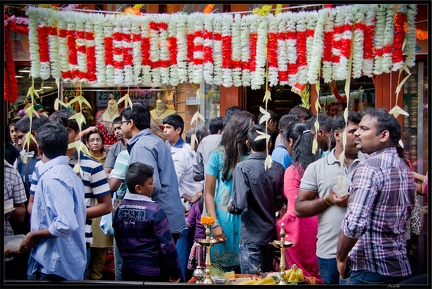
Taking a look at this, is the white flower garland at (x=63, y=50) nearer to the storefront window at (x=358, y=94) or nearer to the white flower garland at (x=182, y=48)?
the white flower garland at (x=182, y=48)

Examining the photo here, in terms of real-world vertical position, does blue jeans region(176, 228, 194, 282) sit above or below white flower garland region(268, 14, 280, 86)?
below

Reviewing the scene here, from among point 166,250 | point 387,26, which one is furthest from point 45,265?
point 387,26

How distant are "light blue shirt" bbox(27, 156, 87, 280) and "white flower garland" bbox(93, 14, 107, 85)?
0.89m

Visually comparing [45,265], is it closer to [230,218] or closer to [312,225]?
[230,218]

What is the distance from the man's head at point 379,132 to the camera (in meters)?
3.99

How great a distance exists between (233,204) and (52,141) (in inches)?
65.2

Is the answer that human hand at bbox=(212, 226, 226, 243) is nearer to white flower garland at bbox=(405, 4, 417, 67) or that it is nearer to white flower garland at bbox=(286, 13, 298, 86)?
white flower garland at bbox=(286, 13, 298, 86)

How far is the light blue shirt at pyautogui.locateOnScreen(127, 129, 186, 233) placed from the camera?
17.1 feet

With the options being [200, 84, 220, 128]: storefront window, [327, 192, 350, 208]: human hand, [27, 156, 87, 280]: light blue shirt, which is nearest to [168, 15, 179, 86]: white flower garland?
[27, 156, 87, 280]: light blue shirt

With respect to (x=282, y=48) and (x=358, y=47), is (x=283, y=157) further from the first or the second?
(x=358, y=47)

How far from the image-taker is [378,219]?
3.84 metres

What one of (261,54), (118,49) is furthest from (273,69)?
(118,49)

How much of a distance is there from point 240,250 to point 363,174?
1.77 m

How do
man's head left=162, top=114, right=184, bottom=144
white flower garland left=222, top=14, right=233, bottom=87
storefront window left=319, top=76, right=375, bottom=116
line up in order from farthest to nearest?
storefront window left=319, top=76, right=375, bottom=116 < man's head left=162, top=114, right=184, bottom=144 < white flower garland left=222, top=14, right=233, bottom=87
